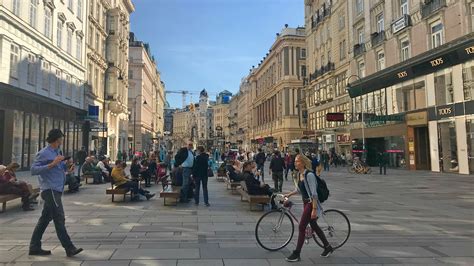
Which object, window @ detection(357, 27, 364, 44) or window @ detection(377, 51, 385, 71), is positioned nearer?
window @ detection(377, 51, 385, 71)

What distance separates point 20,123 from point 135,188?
16114 mm

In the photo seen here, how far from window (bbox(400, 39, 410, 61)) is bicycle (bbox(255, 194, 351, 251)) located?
29.5 meters

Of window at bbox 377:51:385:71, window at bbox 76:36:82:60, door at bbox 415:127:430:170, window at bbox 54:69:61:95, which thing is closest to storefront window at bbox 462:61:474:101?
door at bbox 415:127:430:170

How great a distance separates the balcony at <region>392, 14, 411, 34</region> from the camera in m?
32.2

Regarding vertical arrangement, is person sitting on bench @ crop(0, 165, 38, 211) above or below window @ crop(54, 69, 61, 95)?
below

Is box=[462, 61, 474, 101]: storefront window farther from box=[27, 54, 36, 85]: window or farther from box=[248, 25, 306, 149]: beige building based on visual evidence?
box=[248, 25, 306, 149]: beige building

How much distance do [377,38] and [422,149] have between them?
11983 millimetres

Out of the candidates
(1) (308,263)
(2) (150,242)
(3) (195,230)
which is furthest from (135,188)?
(1) (308,263)

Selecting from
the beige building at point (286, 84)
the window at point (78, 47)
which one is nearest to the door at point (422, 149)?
the window at point (78, 47)

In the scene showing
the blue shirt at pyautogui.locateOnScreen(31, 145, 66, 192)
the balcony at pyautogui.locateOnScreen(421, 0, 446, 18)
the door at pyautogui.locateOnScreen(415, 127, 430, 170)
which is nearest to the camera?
the blue shirt at pyautogui.locateOnScreen(31, 145, 66, 192)

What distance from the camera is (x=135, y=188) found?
1366 centimetres

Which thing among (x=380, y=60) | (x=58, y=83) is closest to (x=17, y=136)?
(x=58, y=83)

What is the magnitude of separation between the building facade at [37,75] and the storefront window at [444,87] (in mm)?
28279

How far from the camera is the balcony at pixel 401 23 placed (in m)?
32.2
